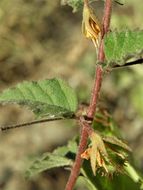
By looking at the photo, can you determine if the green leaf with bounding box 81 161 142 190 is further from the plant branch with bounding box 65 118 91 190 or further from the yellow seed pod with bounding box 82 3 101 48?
the yellow seed pod with bounding box 82 3 101 48

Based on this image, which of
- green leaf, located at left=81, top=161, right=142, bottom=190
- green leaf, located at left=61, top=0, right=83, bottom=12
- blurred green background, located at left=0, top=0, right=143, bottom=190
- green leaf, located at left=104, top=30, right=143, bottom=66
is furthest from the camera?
blurred green background, located at left=0, top=0, right=143, bottom=190

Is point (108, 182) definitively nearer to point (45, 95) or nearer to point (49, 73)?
point (45, 95)

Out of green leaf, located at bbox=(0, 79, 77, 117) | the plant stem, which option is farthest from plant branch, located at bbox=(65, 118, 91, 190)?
green leaf, located at bbox=(0, 79, 77, 117)

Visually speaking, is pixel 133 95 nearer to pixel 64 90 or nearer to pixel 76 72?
pixel 76 72

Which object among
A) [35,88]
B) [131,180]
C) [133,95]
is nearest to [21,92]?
[35,88]

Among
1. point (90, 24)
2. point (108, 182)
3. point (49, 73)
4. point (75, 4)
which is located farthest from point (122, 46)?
point (49, 73)

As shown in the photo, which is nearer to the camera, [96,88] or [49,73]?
[96,88]

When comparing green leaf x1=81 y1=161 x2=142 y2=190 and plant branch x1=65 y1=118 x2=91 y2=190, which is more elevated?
plant branch x1=65 y1=118 x2=91 y2=190
